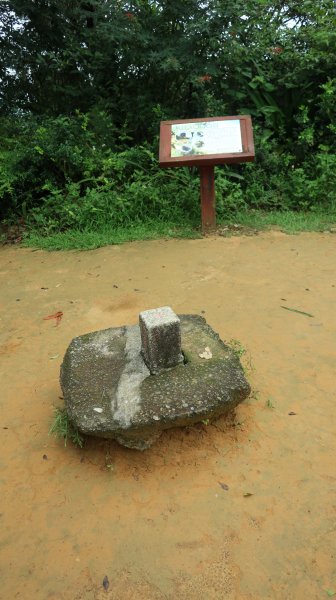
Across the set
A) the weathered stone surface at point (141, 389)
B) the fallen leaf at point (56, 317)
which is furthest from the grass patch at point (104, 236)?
the weathered stone surface at point (141, 389)

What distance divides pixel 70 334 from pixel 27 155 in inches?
147

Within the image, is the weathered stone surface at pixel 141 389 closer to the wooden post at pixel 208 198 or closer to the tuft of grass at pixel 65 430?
the tuft of grass at pixel 65 430

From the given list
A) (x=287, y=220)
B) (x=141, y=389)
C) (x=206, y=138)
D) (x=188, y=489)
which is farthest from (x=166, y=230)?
(x=188, y=489)

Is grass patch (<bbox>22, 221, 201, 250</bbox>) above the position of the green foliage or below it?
below

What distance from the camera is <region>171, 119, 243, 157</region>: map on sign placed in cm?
500

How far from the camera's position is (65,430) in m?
2.25

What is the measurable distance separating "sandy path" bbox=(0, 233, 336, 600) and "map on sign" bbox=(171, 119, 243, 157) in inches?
92.3

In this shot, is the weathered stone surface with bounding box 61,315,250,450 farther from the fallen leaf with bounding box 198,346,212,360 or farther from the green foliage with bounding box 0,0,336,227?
the green foliage with bounding box 0,0,336,227

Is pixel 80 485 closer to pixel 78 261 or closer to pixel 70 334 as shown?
pixel 70 334

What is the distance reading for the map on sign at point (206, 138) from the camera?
5.00m

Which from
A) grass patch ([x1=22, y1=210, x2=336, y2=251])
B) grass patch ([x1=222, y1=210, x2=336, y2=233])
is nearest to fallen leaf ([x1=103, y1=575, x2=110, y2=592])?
grass patch ([x1=22, y1=210, x2=336, y2=251])

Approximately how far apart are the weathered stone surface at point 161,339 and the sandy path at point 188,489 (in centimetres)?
36

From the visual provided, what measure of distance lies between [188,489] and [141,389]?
51cm

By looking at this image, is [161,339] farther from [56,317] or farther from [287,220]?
[287,220]
